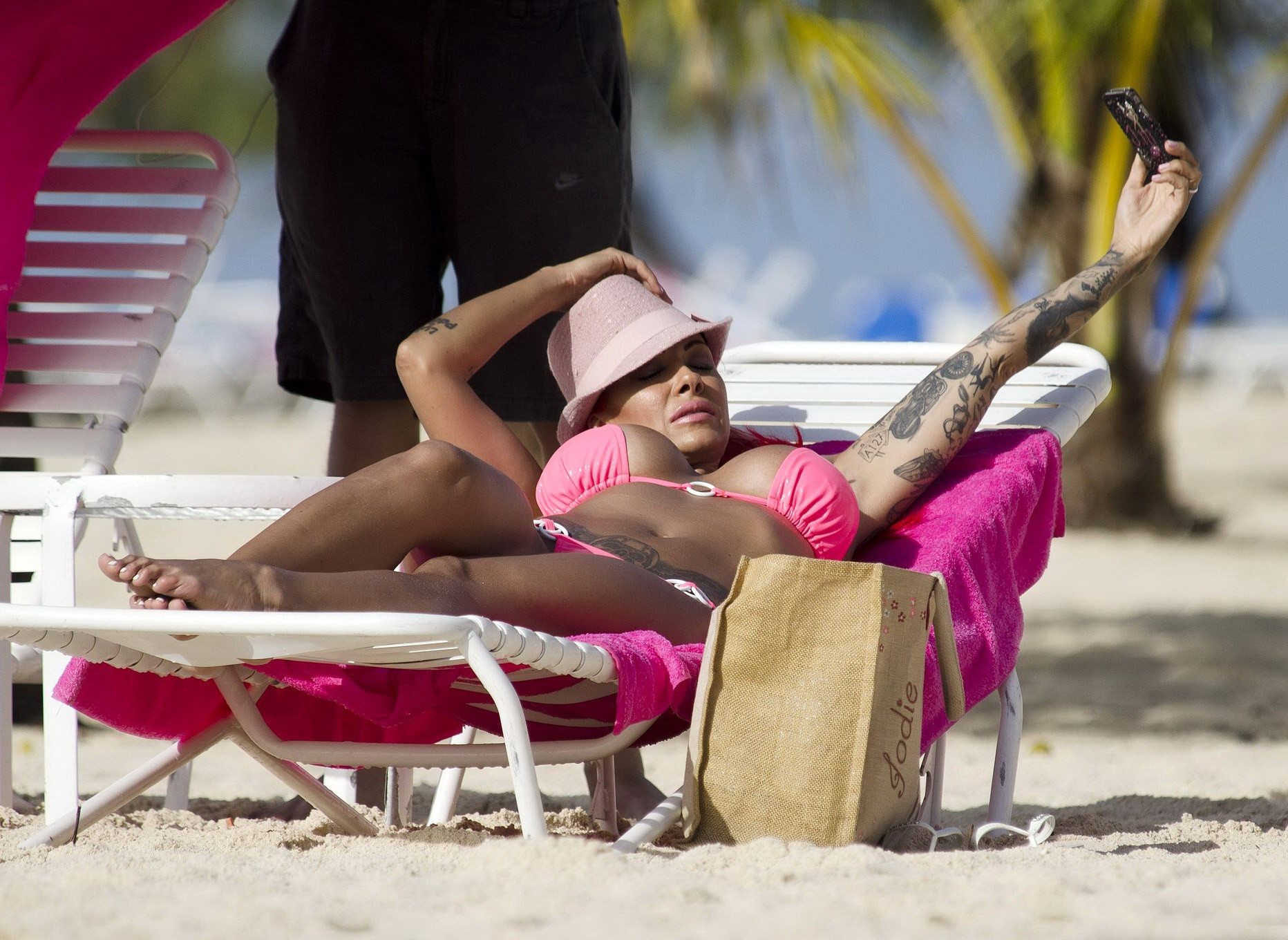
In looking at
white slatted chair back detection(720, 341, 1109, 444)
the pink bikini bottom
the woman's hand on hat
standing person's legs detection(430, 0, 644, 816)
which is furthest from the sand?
standing person's legs detection(430, 0, 644, 816)

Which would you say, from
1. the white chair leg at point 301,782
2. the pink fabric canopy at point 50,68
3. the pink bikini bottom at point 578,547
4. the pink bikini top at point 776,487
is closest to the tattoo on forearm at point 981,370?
the pink bikini top at point 776,487

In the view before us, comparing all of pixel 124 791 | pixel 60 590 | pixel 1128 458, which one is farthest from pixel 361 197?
pixel 1128 458

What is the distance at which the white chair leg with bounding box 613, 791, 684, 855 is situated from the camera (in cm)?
197

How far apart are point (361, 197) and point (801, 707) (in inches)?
66.5

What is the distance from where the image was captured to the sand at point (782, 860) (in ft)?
5.38

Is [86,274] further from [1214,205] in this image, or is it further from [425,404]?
[1214,205]

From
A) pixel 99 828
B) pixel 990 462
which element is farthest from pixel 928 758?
pixel 99 828

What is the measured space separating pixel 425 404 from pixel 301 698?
0.64 metres

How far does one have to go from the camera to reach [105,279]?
11.3 feet

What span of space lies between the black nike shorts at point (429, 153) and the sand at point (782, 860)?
111cm

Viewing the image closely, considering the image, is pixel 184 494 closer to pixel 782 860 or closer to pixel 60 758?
pixel 60 758

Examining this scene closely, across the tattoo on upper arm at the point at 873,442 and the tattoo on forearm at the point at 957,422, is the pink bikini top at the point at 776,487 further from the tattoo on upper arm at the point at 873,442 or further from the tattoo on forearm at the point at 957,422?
the tattoo on forearm at the point at 957,422

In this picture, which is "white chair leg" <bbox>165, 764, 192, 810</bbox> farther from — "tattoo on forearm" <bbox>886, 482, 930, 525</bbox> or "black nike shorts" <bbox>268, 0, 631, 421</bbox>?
"tattoo on forearm" <bbox>886, 482, 930, 525</bbox>

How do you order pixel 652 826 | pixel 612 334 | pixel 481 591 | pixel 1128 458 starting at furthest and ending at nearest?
pixel 1128 458 < pixel 612 334 < pixel 481 591 < pixel 652 826
